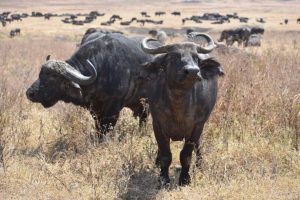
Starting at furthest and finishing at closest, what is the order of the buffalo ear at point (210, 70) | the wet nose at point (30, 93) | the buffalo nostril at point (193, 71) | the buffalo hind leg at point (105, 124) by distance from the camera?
the buffalo hind leg at point (105, 124) < the wet nose at point (30, 93) < the buffalo ear at point (210, 70) < the buffalo nostril at point (193, 71)

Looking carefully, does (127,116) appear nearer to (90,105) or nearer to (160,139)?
(90,105)

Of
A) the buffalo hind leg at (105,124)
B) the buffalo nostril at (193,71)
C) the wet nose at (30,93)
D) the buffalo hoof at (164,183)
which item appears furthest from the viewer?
the buffalo hind leg at (105,124)

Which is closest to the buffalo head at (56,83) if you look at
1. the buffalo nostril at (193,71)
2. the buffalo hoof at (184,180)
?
the buffalo hoof at (184,180)

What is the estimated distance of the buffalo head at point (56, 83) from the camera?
268 inches

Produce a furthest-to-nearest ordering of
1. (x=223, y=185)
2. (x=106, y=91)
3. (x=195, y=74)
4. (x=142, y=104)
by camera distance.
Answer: (x=142, y=104)
(x=106, y=91)
(x=223, y=185)
(x=195, y=74)

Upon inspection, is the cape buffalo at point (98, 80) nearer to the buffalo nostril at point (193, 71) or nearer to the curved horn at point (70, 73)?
the curved horn at point (70, 73)

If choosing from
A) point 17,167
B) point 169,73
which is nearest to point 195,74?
point 169,73

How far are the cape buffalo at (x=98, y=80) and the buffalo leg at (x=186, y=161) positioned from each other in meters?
1.84

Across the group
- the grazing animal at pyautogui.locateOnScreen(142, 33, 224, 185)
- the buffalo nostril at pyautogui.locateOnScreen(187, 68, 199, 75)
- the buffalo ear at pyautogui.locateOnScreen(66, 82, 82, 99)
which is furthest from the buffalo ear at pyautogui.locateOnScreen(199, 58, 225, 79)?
the buffalo ear at pyautogui.locateOnScreen(66, 82, 82, 99)

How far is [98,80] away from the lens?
23.1ft

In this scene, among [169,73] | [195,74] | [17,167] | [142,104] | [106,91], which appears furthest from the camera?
[142,104]

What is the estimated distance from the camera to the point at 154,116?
543 centimetres

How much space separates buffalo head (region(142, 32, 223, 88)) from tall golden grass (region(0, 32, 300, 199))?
1.20 meters

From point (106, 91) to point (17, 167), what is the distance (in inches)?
70.8
